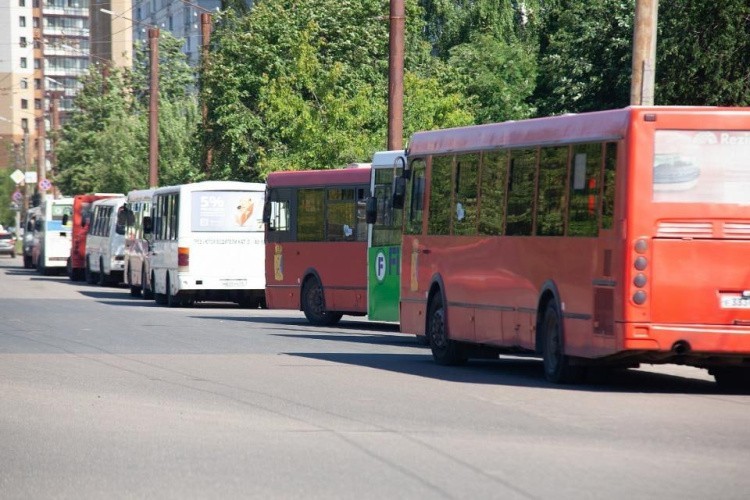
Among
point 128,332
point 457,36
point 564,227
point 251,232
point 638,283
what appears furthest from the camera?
point 457,36

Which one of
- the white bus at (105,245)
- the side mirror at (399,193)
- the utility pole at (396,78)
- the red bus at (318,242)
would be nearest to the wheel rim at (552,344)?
the side mirror at (399,193)

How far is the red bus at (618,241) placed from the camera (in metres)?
15.5

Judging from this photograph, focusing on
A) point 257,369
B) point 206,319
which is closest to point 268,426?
point 257,369

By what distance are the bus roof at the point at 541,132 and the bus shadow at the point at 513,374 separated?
233 cm

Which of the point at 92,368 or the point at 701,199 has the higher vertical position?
the point at 701,199

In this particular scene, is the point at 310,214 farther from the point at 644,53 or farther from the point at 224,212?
the point at 644,53

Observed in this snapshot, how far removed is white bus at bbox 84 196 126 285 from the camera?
170ft

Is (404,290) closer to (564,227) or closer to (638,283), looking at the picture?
(564,227)

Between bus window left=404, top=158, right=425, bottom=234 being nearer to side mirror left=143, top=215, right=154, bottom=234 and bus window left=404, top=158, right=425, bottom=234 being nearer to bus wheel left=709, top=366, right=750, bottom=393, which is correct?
bus wheel left=709, top=366, right=750, bottom=393

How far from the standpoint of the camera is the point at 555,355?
56.0 feet

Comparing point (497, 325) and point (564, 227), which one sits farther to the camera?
point (497, 325)

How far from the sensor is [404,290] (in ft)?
72.1

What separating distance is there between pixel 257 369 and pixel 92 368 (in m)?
1.71

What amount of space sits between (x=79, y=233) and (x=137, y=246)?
16.8 m
